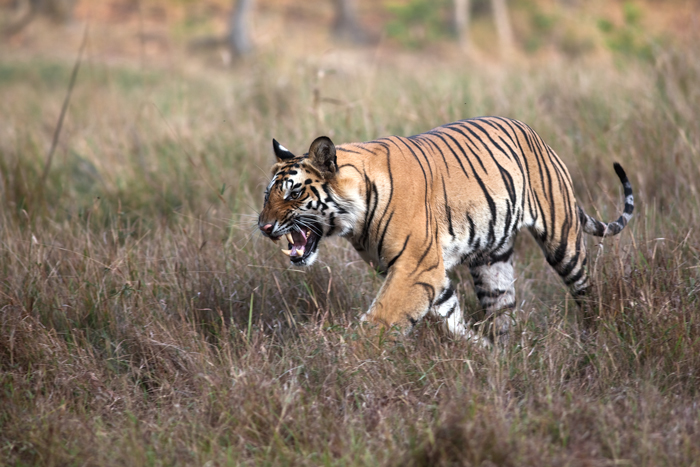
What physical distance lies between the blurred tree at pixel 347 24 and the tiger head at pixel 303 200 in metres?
21.9

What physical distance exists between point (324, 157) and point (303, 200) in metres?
0.23

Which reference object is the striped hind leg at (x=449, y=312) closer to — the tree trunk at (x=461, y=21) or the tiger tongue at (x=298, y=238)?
the tiger tongue at (x=298, y=238)

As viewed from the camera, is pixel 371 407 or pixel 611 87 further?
pixel 611 87

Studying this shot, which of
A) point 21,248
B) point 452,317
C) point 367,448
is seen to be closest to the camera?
point 367,448

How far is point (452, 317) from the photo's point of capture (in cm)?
354

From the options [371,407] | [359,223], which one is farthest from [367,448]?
[359,223]

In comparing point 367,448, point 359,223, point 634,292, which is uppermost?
point 359,223

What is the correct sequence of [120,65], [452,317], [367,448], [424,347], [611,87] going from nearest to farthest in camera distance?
[367,448] → [424,347] → [452,317] → [611,87] → [120,65]

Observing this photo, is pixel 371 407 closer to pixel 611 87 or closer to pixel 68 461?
pixel 68 461

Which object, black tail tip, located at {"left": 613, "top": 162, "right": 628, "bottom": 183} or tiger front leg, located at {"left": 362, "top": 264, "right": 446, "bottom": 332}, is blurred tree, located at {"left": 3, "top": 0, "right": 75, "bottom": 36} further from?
tiger front leg, located at {"left": 362, "top": 264, "right": 446, "bottom": 332}

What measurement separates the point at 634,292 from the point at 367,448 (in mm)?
1684

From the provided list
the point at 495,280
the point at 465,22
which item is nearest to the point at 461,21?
the point at 465,22

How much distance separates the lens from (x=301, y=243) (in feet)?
10.8

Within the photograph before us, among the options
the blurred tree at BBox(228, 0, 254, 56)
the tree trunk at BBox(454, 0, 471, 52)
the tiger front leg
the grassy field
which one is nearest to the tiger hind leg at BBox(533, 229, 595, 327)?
the grassy field
